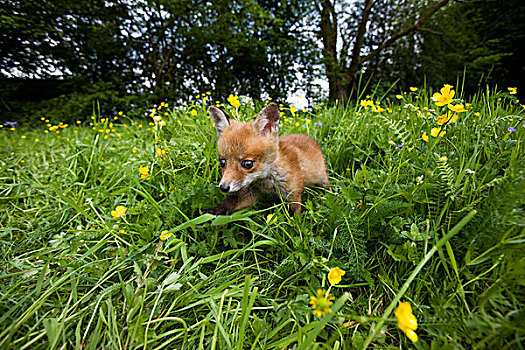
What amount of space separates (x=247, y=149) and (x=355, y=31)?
35.4 feet

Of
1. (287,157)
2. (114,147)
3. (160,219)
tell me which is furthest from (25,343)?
(114,147)

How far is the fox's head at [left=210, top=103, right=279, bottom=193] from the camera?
156 centimetres

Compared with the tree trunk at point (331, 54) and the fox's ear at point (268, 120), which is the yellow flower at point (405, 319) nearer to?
the fox's ear at point (268, 120)

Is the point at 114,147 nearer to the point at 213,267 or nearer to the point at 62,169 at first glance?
the point at 62,169

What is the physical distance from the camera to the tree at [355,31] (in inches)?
310

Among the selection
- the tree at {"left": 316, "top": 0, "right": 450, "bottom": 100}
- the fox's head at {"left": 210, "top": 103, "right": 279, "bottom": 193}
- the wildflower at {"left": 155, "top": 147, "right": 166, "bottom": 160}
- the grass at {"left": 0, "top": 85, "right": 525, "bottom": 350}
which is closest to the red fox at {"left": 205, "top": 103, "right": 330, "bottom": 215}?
the fox's head at {"left": 210, "top": 103, "right": 279, "bottom": 193}

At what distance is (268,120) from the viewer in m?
1.76

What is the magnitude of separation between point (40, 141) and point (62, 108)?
4427 mm

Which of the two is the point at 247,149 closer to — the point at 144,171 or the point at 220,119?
the point at 220,119

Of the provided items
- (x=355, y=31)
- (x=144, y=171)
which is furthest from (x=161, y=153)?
(x=355, y=31)

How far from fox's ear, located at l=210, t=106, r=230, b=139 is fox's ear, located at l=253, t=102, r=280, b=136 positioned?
25cm

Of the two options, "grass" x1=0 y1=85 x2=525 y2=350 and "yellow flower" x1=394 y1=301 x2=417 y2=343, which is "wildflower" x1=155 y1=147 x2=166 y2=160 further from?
"yellow flower" x1=394 y1=301 x2=417 y2=343

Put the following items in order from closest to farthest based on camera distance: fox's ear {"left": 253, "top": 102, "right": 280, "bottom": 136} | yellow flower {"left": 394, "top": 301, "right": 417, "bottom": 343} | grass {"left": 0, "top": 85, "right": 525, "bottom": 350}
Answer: yellow flower {"left": 394, "top": 301, "right": 417, "bottom": 343} < grass {"left": 0, "top": 85, "right": 525, "bottom": 350} < fox's ear {"left": 253, "top": 102, "right": 280, "bottom": 136}

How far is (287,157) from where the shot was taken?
74.0 inches
